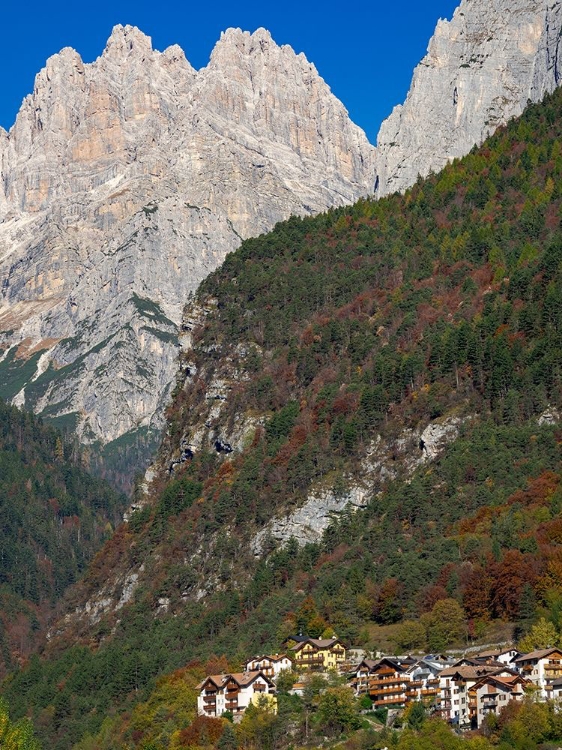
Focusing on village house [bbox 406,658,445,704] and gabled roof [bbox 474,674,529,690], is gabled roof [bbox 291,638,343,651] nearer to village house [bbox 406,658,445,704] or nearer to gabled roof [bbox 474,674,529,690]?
village house [bbox 406,658,445,704]

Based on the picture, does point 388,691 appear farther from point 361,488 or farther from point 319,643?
point 361,488

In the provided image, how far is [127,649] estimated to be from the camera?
164 metres

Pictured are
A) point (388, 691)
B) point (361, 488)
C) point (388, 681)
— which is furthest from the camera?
point (361, 488)

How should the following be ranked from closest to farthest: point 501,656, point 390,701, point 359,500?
point 390,701
point 501,656
point 359,500

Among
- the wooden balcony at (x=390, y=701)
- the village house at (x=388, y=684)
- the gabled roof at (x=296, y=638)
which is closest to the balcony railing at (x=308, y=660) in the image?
the gabled roof at (x=296, y=638)

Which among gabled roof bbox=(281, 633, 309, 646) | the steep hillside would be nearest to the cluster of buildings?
gabled roof bbox=(281, 633, 309, 646)

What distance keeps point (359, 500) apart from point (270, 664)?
37.3m

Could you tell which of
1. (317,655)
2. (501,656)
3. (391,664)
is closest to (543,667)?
(501,656)

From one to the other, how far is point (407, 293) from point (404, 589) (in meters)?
64.5

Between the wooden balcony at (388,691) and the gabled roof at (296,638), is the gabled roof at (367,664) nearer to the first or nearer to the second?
the wooden balcony at (388,691)

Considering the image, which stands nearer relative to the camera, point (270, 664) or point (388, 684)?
point (388, 684)

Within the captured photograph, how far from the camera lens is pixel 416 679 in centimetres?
11869

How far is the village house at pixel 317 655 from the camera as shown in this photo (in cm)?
Answer: 12950

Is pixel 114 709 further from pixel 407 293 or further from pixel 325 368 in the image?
pixel 407 293
